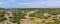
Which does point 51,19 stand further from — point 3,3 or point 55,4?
point 3,3

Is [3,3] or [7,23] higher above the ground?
[3,3]

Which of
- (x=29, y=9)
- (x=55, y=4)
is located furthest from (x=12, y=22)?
(x=55, y=4)

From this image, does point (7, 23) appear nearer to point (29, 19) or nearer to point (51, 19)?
point (29, 19)

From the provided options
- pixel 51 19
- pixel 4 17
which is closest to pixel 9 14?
pixel 4 17

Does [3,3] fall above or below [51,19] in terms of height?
above

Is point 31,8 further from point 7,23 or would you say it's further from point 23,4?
point 7,23
